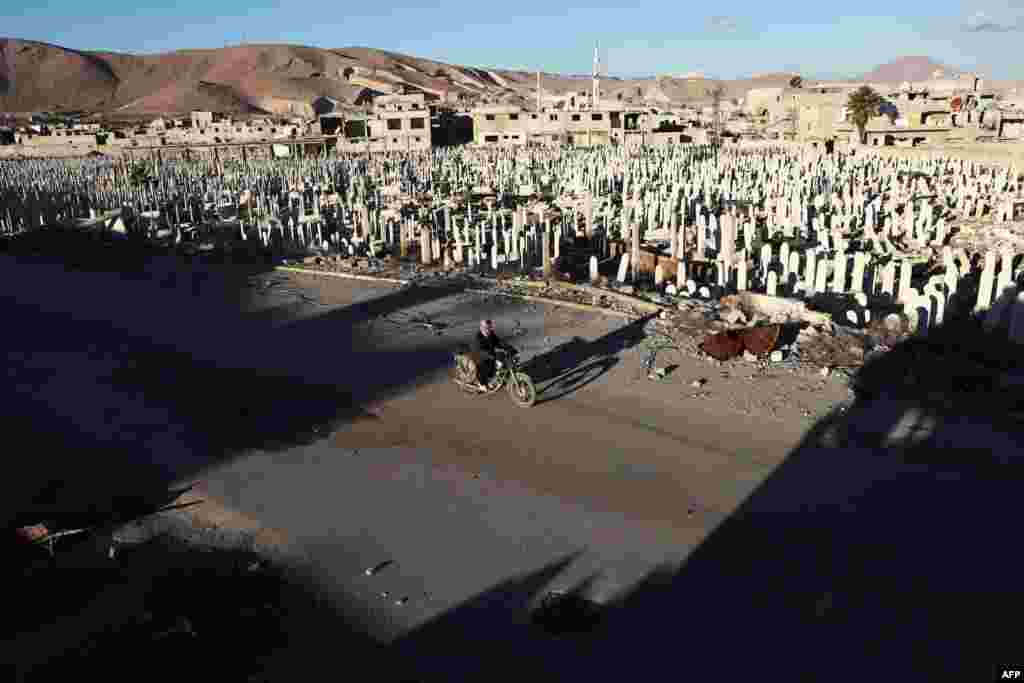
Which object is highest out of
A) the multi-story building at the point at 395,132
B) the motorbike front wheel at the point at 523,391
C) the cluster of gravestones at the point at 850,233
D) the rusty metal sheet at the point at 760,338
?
the multi-story building at the point at 395,132

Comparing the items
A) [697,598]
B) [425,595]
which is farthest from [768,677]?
[425,595]

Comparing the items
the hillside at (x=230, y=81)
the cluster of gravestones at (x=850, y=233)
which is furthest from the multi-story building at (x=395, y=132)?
the hillside at (x=230, y=81)

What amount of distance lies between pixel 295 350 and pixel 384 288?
15.0 feet

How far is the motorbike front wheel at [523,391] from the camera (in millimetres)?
9602

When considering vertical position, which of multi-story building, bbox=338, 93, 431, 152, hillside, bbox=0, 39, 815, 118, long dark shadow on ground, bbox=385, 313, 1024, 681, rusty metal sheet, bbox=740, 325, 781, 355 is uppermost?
hillside, bbox=0, 39, 815, 118

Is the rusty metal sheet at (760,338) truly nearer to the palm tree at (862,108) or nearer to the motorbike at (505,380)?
the motorbike at (505,380)

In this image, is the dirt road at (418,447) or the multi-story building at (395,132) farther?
the multi-story building at (395,132)

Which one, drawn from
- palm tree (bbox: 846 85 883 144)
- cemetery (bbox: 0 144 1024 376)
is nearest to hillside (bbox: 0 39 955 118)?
palm tree (bbox: 846 85 883 144)

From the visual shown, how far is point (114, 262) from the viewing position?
21766 millimetres

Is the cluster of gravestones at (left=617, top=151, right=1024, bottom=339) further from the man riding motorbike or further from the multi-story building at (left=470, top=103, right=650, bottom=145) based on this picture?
the multi-story building at (left=470, top=103, right=650, bottom=145)

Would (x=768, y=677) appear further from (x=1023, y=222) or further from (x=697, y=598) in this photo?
(x=1023, y=222)

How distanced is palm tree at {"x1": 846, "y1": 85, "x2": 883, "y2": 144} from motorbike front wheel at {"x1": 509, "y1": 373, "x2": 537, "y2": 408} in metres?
50.9

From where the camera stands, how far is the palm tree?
168 feet

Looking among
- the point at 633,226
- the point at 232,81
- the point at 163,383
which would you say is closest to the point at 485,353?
the point at 163,383
